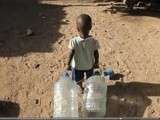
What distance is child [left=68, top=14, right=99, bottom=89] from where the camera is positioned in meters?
6.71

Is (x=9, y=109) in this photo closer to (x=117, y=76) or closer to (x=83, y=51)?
(x=83, y=51)

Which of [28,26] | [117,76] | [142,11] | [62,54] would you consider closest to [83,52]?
[117,76]

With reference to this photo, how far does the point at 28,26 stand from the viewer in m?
10.1

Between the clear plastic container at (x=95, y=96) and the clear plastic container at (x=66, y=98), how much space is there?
15 centimetres

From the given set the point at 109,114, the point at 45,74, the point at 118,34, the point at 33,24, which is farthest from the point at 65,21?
the point at 109,114

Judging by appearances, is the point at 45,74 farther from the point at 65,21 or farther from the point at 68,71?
the point at 65,21

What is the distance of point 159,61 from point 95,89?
198cm

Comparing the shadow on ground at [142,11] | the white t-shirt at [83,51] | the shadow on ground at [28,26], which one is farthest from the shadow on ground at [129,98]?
the shadow on ground at [142,11]

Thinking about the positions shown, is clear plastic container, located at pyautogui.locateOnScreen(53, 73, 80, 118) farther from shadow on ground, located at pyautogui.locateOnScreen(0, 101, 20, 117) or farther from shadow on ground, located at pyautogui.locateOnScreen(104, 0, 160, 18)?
shadow on ground, located at pyautogui.locateOnScreen(104, 0, 160, 18)

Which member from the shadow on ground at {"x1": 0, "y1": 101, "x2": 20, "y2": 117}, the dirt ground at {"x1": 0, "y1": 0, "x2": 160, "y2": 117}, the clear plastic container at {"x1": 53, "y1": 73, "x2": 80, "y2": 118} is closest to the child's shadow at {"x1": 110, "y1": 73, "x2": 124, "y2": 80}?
the dirt ground at {"x1": 0, "y1": 0, "x2": 160, "y2": 117}

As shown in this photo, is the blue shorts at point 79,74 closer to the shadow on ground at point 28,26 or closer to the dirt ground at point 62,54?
the dirt ground at point 62,54

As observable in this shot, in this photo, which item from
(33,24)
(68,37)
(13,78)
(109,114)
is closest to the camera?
(109,114)

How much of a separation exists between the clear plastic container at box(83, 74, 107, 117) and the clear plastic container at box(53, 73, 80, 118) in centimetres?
15

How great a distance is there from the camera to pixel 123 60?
27.7 ft
